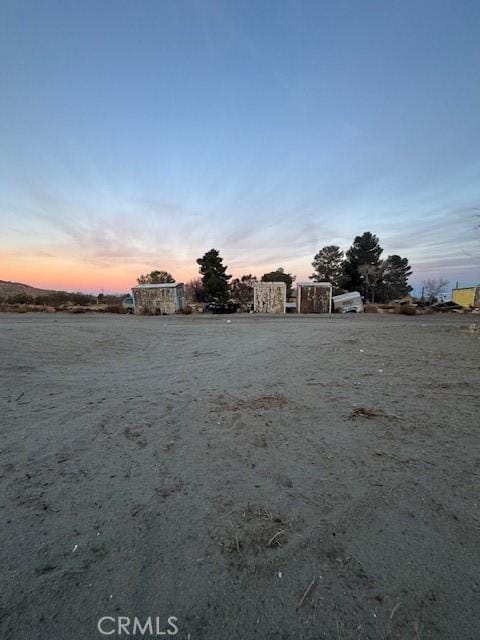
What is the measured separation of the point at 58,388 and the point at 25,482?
2780 millimetres

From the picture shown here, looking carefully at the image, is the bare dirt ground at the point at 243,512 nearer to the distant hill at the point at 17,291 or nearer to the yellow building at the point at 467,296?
the yellow building at the point at 467,296

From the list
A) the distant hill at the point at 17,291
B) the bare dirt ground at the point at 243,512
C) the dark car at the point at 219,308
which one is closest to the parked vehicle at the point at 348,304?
the dark car at the point at 219,308

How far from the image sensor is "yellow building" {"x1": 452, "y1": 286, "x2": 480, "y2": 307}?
29.6m

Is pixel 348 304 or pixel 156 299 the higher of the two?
pixel 156 299

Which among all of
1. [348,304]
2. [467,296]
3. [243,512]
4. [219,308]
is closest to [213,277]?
[219,308]

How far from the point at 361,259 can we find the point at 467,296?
14.4 metres

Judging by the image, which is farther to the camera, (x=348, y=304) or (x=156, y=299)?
(x=348, y=304)

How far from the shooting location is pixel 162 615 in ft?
4.24

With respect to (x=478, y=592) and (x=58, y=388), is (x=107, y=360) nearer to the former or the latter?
(x=58, y=388)

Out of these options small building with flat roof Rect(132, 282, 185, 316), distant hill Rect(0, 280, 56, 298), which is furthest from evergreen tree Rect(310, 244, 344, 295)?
distant hill Rect(0, 280, 56, 298)

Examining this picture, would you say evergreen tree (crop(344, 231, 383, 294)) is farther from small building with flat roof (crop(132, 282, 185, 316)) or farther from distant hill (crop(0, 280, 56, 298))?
distant hill (crop(0, 280, 56, 298))

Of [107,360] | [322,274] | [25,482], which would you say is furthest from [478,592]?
[322,274]

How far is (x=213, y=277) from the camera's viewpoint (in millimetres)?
38562

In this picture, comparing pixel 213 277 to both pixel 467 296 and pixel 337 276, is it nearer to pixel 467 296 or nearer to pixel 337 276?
pixel 337 276
